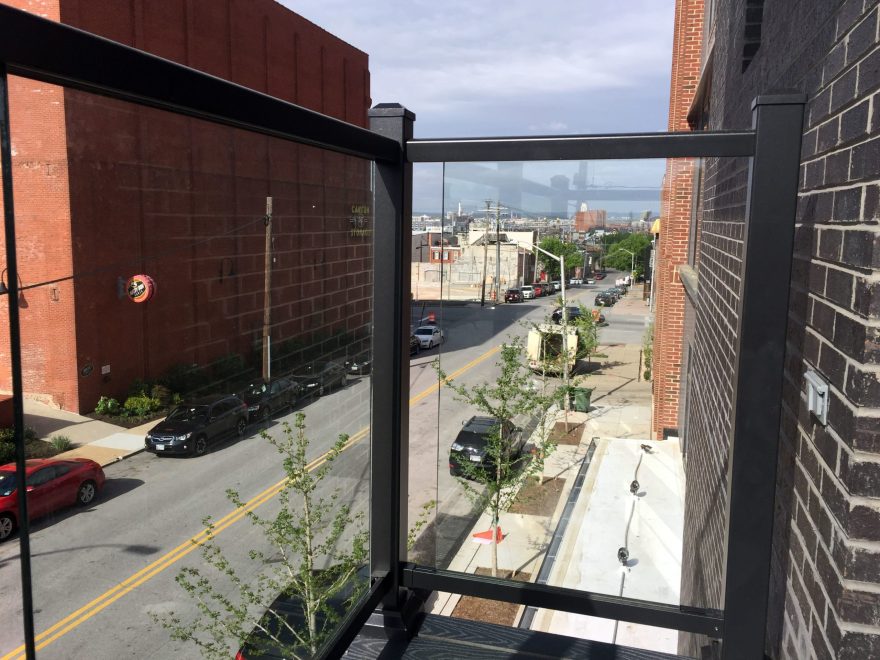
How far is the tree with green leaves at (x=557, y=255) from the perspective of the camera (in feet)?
8.11

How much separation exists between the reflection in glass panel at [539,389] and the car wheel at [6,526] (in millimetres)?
1460

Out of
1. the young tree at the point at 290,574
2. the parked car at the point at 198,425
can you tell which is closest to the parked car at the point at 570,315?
A: the young tree at the point at 290,574

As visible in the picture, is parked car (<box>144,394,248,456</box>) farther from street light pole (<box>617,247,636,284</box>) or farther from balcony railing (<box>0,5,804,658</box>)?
street light pole (<box>617,247,636,284</box>)

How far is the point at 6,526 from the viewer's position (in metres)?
0.95

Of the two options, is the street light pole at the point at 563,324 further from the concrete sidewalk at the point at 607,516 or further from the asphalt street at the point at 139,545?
the asphalt street at the point at 139,545

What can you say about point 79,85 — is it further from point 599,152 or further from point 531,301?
point 531,301

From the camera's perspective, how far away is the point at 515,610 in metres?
7.74

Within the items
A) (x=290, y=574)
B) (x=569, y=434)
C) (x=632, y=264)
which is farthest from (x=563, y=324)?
(x=290, y=574)

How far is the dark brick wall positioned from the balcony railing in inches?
2.8

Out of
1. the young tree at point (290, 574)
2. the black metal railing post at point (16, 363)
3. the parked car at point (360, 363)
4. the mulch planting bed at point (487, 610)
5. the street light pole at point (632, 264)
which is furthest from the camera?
the mulch planting bed at point (487, 610)

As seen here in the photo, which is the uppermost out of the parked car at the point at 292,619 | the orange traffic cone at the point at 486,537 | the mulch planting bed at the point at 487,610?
the parked car at the point at 292,619

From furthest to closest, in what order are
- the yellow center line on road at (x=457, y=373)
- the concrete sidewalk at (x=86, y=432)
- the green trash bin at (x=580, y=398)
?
the green trash bin at (x=580, y=398) < the yellow center line on road at (x=457, y=373) < the concrete sidewalk at (x=86, y=432)

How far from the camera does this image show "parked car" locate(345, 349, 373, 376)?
2.12 meters

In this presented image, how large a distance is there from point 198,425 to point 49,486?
328 millimetres
